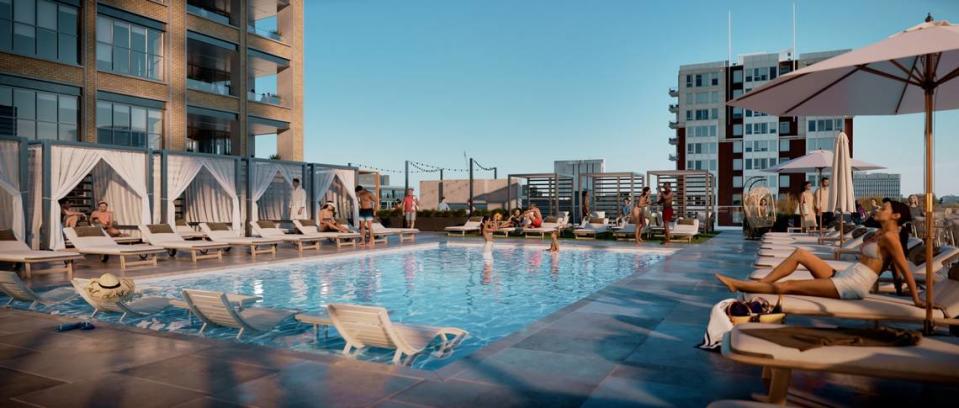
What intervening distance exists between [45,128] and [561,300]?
1756 centimetres

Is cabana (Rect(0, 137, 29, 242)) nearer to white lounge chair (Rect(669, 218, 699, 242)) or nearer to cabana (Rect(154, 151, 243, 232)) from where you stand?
cabana (Rect(154, 151, 243, 232))

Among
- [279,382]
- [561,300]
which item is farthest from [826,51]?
[279,382]

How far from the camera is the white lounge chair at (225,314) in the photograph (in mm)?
5484

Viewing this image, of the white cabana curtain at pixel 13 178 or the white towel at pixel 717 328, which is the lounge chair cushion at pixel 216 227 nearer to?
the white cabana curtain at pixel 13 178

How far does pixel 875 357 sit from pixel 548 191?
2366cm

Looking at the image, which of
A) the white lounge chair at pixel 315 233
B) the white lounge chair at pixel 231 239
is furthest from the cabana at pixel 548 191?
the white lounge chair at pixel 231 239

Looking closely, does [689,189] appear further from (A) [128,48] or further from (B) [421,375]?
(B) [421,375]

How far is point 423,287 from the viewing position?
957 centimetres

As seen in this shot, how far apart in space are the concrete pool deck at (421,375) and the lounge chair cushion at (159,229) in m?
7.73

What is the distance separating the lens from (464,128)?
3569 centimetres

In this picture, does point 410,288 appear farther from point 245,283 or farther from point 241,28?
point 241,28

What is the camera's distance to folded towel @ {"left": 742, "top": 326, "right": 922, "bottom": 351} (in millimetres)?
3121

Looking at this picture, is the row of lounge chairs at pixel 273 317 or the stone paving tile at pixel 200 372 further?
the row of lounge chairs at pixel 273 317

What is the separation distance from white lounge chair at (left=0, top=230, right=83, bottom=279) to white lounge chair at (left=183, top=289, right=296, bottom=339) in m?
5.37
